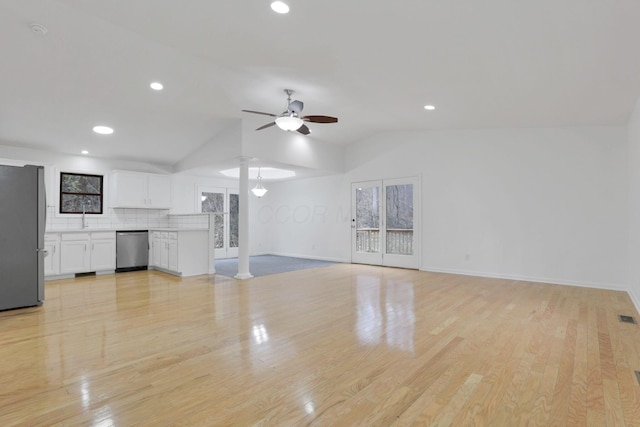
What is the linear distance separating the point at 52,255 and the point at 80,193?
1.50m

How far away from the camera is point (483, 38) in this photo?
3.07m

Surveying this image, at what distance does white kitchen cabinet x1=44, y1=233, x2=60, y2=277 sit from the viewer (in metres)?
6.06

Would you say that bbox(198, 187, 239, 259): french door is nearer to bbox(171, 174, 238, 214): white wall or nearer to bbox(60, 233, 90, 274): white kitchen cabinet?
bbox(171, 174, 238, 214): white wall

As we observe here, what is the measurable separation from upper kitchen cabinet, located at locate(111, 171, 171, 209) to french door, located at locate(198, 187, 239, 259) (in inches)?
52.5

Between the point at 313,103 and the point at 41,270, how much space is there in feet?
14.6

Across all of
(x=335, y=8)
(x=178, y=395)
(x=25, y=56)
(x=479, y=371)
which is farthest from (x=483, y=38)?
(x=25, y=56)

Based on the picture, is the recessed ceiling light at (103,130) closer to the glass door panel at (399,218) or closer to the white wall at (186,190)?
the white wall at (186,190)

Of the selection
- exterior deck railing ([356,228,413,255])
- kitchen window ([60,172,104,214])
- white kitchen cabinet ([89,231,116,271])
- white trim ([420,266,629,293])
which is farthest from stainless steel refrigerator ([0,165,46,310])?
white trim ([420,266,629,293])

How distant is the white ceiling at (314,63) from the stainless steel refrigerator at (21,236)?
1.43 meters

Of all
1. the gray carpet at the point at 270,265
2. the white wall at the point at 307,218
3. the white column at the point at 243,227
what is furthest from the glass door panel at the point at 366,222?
the white column at the point at 243,227

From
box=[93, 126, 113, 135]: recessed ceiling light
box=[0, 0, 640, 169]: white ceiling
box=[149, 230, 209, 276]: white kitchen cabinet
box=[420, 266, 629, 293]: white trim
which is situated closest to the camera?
box=[0, 0, 640, 169]: white ceiling

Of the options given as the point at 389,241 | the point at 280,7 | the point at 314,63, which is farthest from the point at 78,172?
the point at 389,241

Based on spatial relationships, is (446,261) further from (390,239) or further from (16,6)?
(16,6)

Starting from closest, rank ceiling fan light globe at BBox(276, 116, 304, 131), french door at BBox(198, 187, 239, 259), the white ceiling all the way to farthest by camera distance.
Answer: the white ceiling, ceiling fan light globe at BBox(276, 116, 304, 131), french door at BBox(198, 187, 239, 259)
